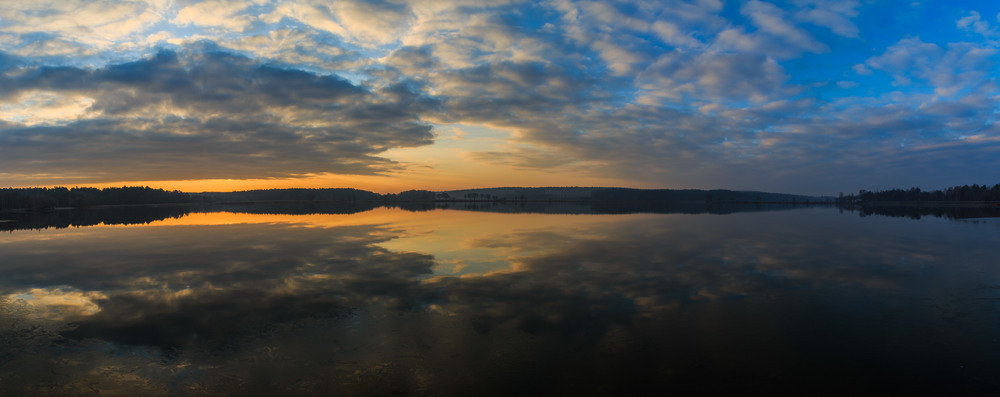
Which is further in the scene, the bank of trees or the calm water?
the bank of trees

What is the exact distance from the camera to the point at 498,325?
38.2 ft

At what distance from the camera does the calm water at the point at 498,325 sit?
8.54 meters

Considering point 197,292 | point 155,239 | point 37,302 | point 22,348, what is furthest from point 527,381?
point 155,239

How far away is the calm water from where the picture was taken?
28.0 feet

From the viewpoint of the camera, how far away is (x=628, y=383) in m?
8.33

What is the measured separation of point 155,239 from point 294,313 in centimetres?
2982

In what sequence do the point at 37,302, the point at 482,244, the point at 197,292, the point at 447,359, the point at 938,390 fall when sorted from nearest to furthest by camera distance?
the point at 938,390
the point at 447,359
the point at 37,302
the point at 197,292
the point at 482,244

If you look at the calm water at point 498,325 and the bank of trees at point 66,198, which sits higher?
the bank of trees at point 66,198

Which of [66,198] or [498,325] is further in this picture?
[66,198]

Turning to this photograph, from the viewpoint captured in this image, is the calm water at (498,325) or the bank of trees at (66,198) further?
the bank of trees at (66,198)

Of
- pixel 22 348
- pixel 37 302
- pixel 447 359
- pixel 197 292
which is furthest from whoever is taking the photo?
pixel 197 292

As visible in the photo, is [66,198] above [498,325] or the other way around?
above

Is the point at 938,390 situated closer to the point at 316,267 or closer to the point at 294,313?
the point at 294,313

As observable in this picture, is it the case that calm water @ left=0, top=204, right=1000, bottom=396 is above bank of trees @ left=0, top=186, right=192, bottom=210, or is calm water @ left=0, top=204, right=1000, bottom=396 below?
below
